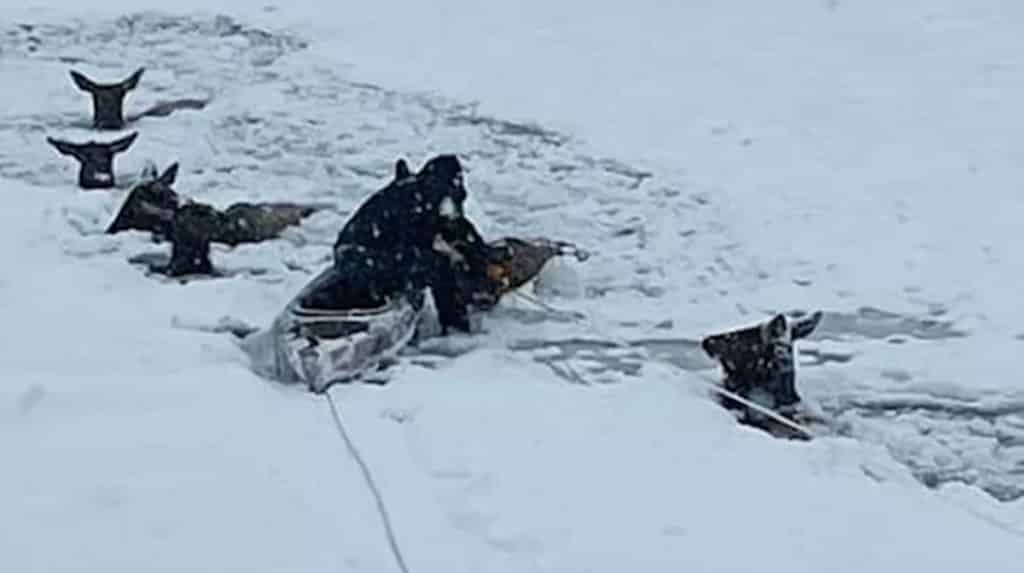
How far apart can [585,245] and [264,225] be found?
1738 millimetres

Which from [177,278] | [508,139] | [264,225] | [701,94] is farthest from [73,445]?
[701,94]

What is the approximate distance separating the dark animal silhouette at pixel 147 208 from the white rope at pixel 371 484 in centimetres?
303

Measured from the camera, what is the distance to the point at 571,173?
1277 centimetres

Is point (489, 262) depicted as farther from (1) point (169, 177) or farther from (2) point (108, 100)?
(2) point (108, 100)

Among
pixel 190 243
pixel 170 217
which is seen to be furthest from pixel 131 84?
pixel 190 243

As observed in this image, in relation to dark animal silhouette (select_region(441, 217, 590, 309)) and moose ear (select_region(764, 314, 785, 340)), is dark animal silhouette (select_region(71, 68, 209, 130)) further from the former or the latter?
moose ear (select_region(764, 314, 785, 340))

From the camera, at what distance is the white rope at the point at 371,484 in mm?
6402

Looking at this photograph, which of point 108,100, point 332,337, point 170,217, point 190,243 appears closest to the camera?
point 332,337

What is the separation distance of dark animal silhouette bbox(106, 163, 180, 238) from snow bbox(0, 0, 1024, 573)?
0.38ft

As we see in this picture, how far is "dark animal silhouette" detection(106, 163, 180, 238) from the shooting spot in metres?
11.0

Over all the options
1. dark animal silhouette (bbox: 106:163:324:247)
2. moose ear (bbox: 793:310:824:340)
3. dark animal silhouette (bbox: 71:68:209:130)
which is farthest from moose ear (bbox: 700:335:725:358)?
dark animal silhouette (bbox: 71:68:209:130)

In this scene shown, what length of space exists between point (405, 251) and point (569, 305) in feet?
3.52

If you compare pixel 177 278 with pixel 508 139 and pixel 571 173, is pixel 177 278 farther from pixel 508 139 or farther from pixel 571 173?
pixel 508 139

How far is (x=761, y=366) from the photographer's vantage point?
8242 millimetres
